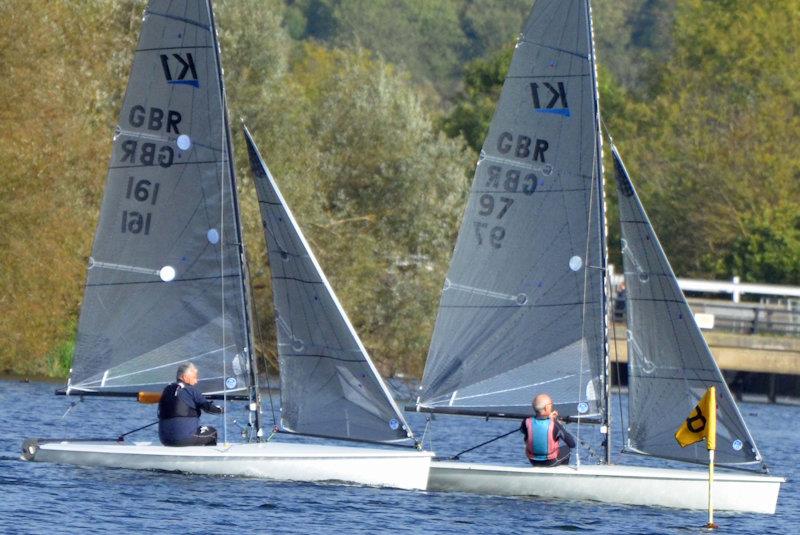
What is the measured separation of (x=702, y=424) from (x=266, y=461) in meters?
4.92

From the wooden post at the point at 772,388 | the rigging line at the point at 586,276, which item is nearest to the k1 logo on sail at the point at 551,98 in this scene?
the rigging line at the point at 586,276

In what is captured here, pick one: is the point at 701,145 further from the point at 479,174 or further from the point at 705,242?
the point at 479,174

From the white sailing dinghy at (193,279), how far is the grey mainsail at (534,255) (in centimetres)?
121

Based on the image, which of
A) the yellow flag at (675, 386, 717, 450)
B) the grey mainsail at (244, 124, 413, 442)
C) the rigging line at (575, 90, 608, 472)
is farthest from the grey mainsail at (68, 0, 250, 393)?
the yellow flag at (675, 386, 717, 450)

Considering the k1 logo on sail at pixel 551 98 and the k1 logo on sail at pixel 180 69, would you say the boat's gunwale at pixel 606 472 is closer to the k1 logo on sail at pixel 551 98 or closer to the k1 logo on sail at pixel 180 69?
the k1 logo on sail at pixel 551 98

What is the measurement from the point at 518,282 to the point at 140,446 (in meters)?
4.81

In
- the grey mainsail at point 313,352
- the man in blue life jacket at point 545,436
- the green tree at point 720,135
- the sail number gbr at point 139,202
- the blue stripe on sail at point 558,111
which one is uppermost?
the green tree at point 720,135

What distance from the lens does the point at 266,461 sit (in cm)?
1977

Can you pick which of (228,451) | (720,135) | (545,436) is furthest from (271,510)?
(720,135)

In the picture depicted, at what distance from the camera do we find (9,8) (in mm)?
34500

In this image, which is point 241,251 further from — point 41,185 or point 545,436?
point 41,185

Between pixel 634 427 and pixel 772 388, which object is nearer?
pixel 634 427

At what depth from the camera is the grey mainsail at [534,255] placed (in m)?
20.2

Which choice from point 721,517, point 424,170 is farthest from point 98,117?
point 721,517
